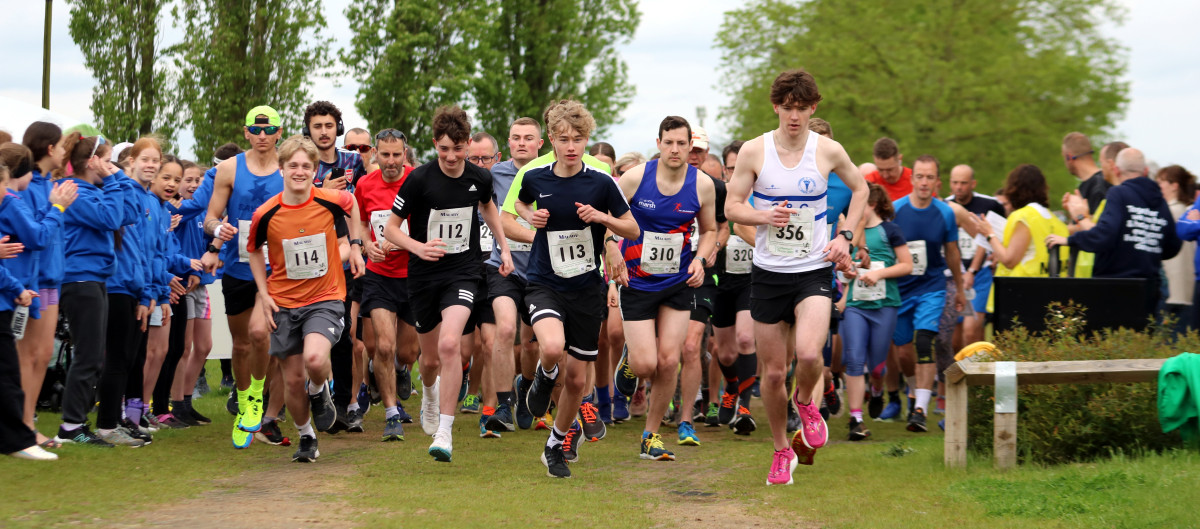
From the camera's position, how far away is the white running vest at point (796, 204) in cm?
755

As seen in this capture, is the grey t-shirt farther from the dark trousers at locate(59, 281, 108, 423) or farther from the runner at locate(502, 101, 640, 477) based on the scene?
the dark trousers at locate(59, 281, 108, 423)

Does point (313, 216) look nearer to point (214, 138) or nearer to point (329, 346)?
point (329, 346)

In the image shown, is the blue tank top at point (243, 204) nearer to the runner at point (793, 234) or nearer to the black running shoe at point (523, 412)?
the black running shoe at point (523, 412)

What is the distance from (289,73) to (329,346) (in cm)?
1699

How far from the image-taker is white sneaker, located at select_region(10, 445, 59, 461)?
25.5 ft

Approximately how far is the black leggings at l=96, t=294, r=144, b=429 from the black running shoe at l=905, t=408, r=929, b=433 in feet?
20.3

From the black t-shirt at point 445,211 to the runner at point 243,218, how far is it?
1259 mm

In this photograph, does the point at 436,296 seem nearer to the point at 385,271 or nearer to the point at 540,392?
the point at 540,392

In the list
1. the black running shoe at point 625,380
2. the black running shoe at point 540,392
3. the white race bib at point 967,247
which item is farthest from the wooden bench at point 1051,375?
the white race bib at point 967,247

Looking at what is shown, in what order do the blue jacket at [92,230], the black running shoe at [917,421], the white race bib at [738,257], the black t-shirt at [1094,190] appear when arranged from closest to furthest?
the blue jacket at [92,230] → the white race bib at [738,257] → the black running shoe at [917,421] → the black t-shirt at [1094,190]

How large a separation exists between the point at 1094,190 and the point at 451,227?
650 centimetres

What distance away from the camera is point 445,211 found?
8.54 meters

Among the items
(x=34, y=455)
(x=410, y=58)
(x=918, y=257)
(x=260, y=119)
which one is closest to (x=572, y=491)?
(x=34, y=455)

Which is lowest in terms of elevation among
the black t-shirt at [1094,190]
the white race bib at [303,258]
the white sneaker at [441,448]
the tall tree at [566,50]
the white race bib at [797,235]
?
the white sneaker at [441,448]
